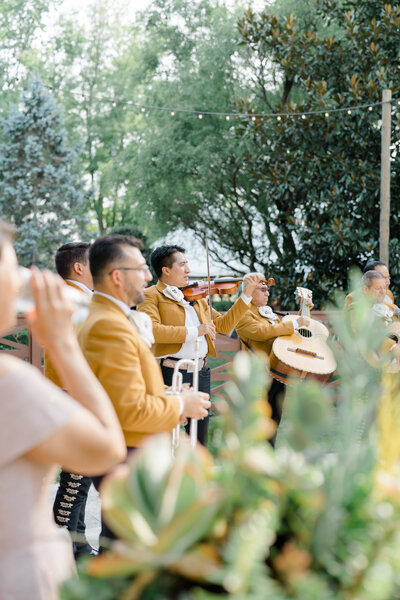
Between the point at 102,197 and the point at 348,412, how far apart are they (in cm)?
2617

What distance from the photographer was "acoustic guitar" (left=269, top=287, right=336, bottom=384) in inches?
212

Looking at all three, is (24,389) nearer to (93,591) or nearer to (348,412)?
(93,591)

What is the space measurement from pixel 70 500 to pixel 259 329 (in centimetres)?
250

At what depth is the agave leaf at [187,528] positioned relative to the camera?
100 cm

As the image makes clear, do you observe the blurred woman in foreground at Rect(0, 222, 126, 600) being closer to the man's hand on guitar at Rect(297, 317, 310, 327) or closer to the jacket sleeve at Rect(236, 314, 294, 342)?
the jacket sleeve at Rect(236, 314, 294, 342)

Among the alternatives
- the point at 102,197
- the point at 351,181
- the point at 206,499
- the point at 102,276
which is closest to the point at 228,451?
the point at 206,499

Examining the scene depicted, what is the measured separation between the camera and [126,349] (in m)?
2.47

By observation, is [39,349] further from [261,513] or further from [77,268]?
[261,513]

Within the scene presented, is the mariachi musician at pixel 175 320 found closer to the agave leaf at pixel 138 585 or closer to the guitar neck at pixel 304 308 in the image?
the guitar neck at pixel 304 308

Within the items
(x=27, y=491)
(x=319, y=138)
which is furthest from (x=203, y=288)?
(x=319, y=138)

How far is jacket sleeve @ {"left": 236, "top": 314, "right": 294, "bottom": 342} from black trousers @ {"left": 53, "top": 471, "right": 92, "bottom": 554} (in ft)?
7.73

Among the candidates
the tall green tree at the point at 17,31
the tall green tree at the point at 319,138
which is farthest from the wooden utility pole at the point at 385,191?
the tall green tree at the point at 17,31

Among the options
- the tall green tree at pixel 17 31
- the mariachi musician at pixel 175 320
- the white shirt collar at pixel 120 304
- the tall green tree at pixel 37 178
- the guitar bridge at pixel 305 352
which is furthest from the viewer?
the tall green tree at pixel 17 31

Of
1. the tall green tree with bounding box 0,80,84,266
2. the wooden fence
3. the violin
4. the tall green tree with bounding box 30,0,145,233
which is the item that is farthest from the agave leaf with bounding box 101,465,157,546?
the tall green tree with bounding box 30,0,145,233
